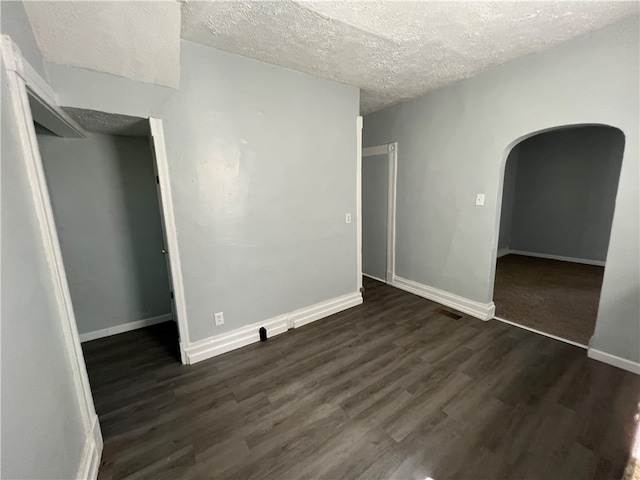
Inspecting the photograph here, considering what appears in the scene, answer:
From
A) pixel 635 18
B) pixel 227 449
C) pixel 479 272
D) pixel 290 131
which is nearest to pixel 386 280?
pixel 479 272

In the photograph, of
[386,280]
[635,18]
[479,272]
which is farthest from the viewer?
[386,280]

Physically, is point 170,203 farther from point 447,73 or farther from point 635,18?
point 635,18

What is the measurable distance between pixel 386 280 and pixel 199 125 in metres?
3.16

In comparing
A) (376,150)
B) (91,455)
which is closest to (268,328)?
(91,455)

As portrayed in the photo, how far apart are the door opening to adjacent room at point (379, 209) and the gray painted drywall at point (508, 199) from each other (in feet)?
9.69

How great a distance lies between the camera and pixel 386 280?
13.0ft

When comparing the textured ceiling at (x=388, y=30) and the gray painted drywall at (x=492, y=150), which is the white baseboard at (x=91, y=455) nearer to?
the textured ceiling at (x=388, y=30)

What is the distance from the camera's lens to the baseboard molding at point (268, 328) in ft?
7.45

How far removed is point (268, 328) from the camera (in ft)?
8.50

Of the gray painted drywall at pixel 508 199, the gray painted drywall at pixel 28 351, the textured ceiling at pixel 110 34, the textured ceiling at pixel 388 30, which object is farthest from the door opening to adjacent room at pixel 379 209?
the gray painted drywall at pixel 28 351

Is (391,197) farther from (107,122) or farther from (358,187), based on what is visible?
(107,122)

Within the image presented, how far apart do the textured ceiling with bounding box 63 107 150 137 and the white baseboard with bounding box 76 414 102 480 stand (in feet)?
6.37

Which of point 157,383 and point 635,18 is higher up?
point 635,18

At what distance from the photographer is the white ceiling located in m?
1.46
